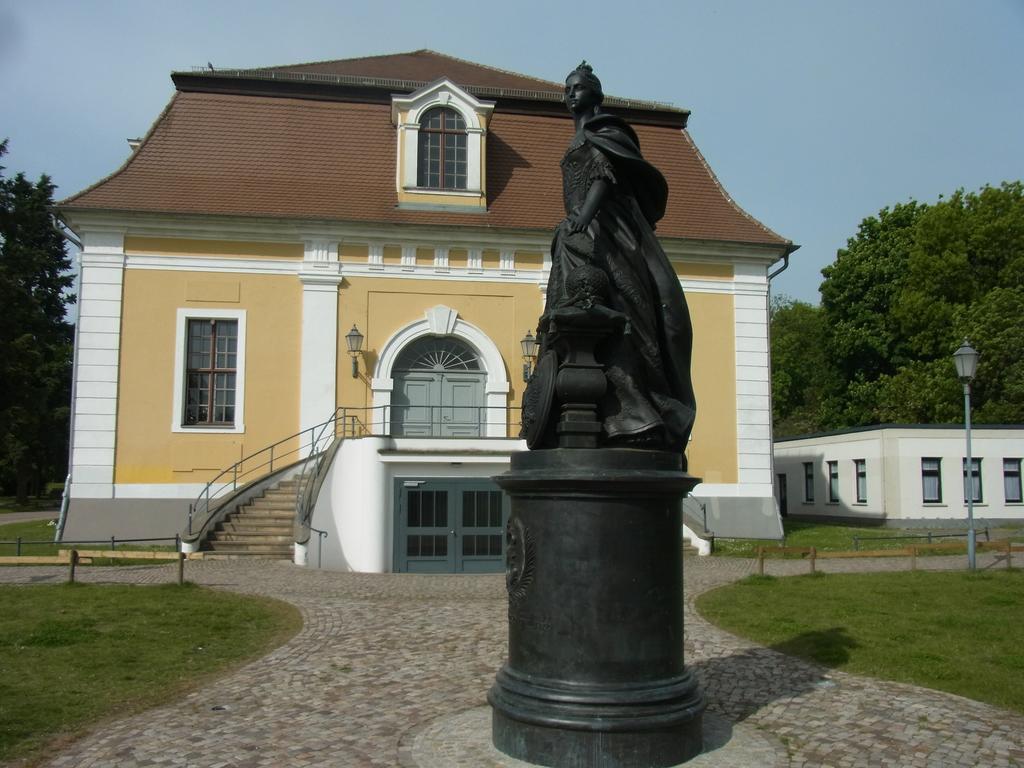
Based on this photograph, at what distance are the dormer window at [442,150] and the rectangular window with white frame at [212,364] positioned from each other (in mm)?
5370

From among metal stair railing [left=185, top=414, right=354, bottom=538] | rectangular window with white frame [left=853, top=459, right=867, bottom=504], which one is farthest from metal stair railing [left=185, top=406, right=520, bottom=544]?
A: rectangular window with white frame [left=853, top=459, right=867, bottom=504]

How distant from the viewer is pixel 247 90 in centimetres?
2205

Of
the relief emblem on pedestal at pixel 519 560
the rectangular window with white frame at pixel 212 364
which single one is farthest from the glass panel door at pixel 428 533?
the relief emblem on pedestal at pixel 519 560

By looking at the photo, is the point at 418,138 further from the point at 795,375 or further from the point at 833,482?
the point at 795,375

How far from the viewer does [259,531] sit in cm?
1734

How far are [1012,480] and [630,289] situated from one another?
26.0 m

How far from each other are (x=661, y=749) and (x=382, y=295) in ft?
55.3

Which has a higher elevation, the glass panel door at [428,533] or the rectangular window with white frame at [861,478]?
the rectangular window with white frame at [861,478]

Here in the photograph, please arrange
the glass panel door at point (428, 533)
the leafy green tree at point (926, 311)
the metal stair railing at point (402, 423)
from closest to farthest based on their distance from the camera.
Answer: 1. the glass panel door at point (428, 533)
2. the metal stair railing at point (402, 423)
3. the leafy green tree at point (926, 311)

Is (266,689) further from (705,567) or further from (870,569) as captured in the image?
(870,569)

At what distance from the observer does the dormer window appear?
70.7 ft

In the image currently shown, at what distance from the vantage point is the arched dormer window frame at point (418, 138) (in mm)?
21312

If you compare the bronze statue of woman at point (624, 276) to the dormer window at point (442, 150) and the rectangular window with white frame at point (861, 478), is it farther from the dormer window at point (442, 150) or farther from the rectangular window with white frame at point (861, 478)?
the rectangular window with white frame at point (861, 478)

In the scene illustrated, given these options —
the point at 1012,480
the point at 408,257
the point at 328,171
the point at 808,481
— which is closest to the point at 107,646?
the point at 408,257
